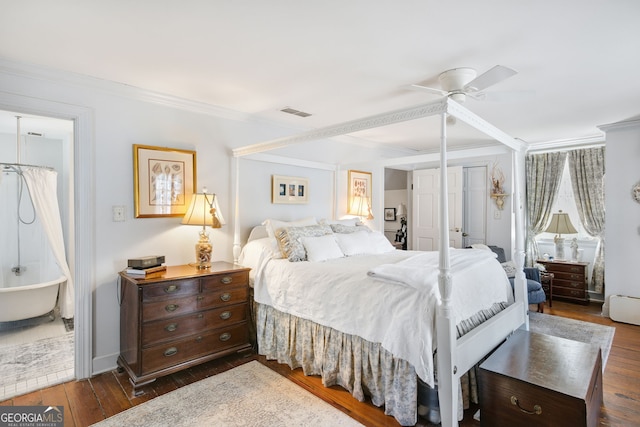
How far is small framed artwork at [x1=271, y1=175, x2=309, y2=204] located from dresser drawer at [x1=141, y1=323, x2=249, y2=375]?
1.52 metres

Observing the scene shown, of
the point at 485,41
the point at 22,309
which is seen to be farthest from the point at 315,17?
the point at 22,309

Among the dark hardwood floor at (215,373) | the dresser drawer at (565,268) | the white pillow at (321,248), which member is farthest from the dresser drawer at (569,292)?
the white pillow at (321,248)

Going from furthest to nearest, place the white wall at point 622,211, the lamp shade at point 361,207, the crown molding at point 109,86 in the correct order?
the lamp shade at point 361,207 < the white wall at point 622,211 < the crown molding at point 109,86

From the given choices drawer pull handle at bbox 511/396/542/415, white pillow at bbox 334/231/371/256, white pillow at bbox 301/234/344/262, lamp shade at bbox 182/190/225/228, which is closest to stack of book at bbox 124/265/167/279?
lamp shade at bbox 182/190/225/228

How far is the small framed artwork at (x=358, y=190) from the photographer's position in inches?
190

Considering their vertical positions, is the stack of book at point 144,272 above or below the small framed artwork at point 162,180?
below

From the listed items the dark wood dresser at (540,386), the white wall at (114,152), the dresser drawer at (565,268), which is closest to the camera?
the dark wood dresser at (540,386)

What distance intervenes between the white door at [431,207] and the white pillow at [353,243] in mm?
2419

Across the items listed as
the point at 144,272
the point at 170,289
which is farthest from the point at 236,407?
the point at 144,272

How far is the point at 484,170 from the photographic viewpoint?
5566 millimetres

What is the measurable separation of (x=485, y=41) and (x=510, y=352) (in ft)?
6.42

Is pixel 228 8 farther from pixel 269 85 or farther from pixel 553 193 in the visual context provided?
pixel 553 193

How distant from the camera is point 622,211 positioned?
13.3ft

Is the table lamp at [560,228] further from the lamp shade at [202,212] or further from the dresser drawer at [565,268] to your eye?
the lamp shade at [202,212]
